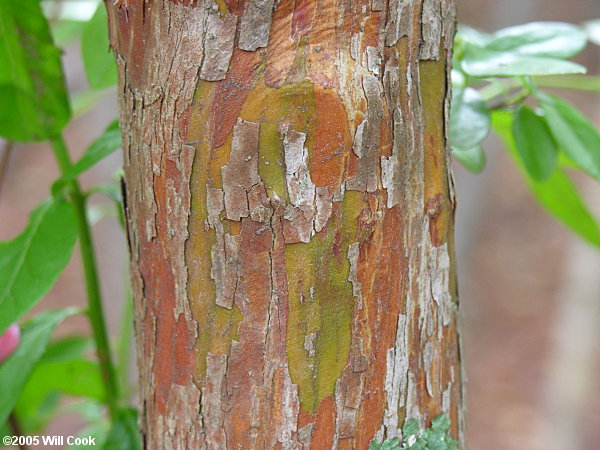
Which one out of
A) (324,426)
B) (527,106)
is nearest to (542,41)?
(527,106)

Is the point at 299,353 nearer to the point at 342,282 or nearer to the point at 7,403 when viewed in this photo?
the point at 342,282

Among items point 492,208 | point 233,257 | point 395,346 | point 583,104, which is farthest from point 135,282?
point 583,104

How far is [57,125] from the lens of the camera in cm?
72

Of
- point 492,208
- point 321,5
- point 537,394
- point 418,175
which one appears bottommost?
point 537,394

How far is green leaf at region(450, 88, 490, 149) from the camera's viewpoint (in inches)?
25.1

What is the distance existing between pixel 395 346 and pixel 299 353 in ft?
0.27

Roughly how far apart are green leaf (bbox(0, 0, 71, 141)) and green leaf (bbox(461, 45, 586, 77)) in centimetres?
44

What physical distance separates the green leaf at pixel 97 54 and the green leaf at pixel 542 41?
43 centimetres

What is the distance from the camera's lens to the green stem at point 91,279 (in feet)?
2.43

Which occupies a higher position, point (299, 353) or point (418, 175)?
point (418, 175)

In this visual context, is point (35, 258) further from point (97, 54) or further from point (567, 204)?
point (567, 204)

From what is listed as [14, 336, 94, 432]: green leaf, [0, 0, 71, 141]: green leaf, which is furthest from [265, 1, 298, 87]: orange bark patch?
[14, 336, 94, 432]: green leaf

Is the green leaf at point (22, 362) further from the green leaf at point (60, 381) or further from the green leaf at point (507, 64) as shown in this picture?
the green leaf at point (507, 64)

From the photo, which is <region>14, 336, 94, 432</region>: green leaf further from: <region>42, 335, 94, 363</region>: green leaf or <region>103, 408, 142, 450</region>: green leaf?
<region>103, 408, 142, 450</region>: green leaf
